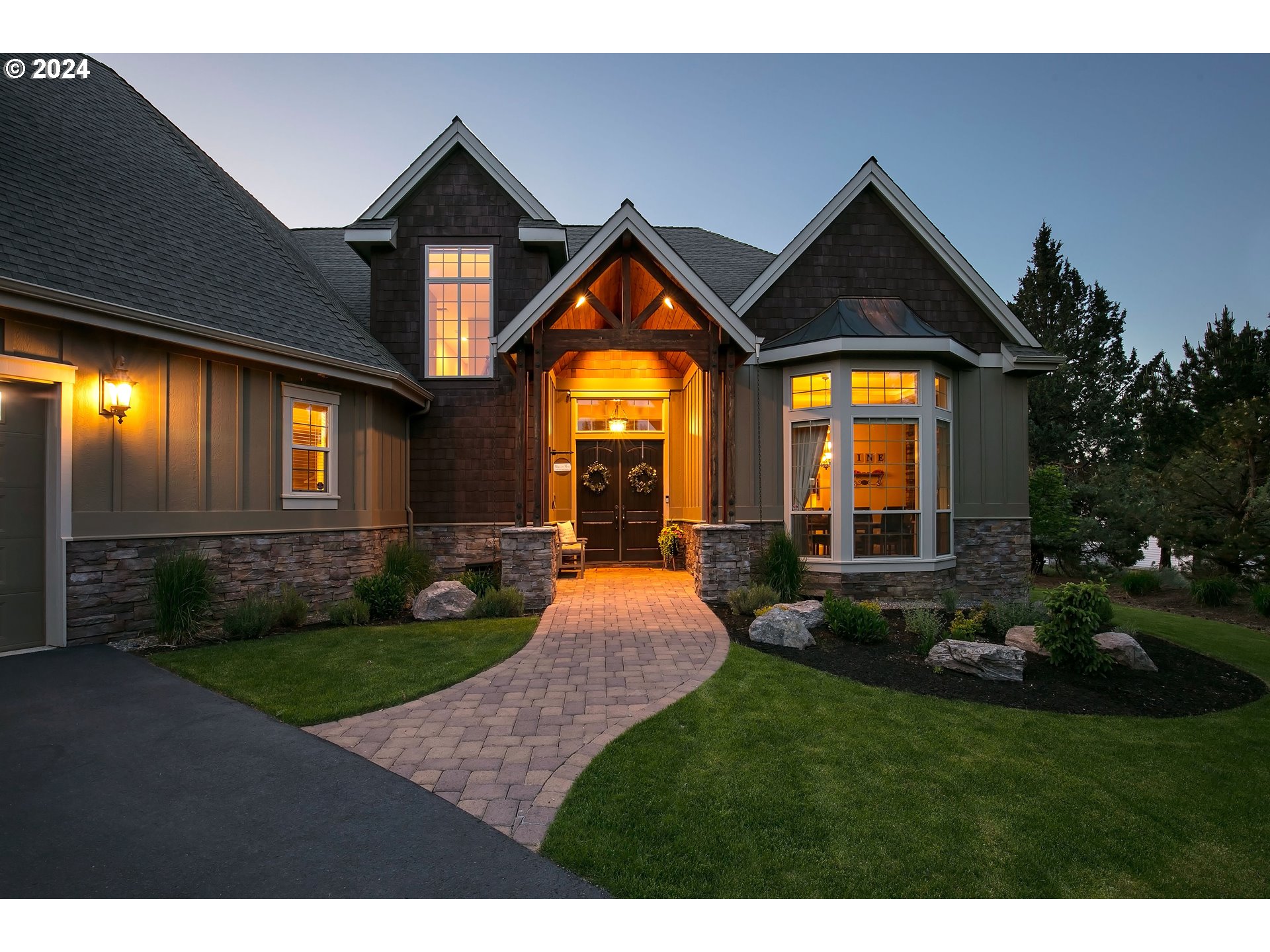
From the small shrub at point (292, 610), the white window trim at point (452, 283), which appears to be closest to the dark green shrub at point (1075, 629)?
the small shrub at point (292, 610)

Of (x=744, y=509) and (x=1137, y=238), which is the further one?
(x=1137, y=238)

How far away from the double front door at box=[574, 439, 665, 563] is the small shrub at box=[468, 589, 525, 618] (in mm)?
4506

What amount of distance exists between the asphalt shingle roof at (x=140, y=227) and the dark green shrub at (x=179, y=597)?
2.85 meters

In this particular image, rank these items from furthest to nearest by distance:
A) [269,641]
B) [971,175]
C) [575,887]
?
[971,175]
[269,641]
[575,887]

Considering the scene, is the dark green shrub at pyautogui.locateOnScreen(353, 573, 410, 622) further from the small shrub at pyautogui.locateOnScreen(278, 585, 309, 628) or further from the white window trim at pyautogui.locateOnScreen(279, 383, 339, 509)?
the white window trim at pyautogui.locateOnScreen(279, 383, 339, 509)

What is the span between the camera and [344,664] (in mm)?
5660

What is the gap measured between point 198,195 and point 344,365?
3903mm

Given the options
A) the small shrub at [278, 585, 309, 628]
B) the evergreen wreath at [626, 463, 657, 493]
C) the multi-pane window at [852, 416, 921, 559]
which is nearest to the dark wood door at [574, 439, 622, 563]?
the evergreen wreath at [626, 463, 657, 493]

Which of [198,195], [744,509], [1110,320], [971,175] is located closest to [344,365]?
[198,195]

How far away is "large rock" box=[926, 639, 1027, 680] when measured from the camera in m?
5.61

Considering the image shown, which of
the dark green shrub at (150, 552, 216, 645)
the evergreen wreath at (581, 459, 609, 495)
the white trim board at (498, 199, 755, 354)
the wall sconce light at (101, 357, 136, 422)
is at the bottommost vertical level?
the dark green shrub at (150, 552, 216, 645)

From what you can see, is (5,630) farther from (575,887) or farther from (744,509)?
(744,509)

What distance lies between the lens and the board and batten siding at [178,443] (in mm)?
6242

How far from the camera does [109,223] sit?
737cm
